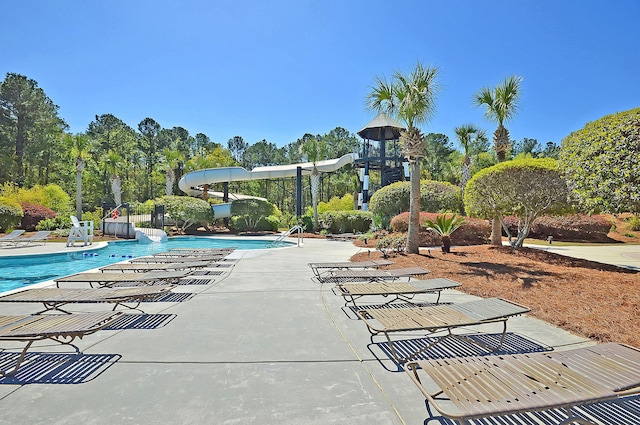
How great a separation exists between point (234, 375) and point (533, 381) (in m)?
2.40

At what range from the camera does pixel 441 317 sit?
4.05m

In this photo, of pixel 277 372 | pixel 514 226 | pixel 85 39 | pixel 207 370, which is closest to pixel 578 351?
pixel 277 372

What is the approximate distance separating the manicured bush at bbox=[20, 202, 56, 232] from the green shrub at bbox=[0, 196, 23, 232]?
173 centimetres

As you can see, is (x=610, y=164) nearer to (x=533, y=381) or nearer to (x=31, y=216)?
(x=533, y=381)

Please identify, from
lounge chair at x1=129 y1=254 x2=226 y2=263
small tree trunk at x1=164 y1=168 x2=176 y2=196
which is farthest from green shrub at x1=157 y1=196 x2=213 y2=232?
lounge chair at x1=129 y1=254 x2=226 y2=263

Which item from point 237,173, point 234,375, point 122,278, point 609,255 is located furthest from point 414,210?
point 237,173

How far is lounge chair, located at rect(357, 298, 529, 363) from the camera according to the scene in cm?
366

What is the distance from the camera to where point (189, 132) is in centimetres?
5712

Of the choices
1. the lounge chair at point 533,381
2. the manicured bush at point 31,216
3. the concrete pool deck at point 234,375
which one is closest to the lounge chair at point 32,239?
the manicured bush at point 31,216

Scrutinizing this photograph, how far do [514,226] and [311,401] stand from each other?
22.8 meters

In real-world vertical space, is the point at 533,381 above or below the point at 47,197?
below

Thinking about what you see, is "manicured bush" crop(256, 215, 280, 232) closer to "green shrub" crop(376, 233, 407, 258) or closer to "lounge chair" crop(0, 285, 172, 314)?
"green shrub" crop(376, 233, 407, 258)

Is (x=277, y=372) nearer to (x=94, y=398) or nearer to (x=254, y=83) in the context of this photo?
(x=94, y=398)

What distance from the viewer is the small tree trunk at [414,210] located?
1146 centimetres
